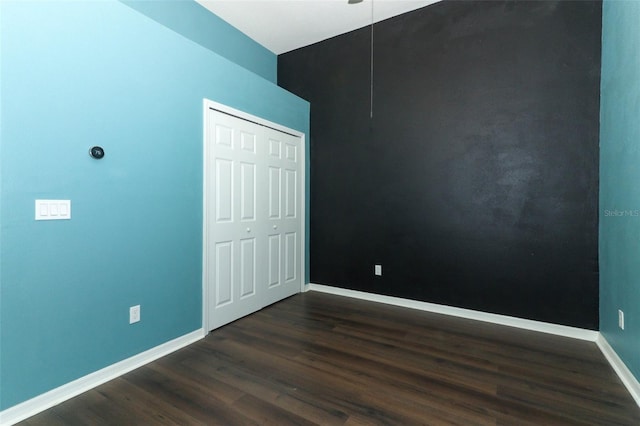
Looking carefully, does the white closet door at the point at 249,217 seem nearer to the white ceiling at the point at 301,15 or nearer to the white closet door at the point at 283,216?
Result: the white closet door at the point at 283,216

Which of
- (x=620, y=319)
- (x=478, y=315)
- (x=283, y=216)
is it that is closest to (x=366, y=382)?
(x=478, y=315)

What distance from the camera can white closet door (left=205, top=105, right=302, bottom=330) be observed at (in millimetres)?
2695

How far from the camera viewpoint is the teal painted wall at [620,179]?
181cm

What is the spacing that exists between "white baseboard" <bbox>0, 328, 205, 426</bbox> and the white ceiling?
3442 mm

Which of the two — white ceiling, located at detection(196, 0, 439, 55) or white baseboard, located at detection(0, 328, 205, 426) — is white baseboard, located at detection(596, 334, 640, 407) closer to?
white baseboard, located at detection(0, 328, 205, 426)

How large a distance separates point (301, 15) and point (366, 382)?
12.3ft

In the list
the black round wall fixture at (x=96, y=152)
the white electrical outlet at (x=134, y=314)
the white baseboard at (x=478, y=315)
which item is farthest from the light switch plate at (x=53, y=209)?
the white baseboard at (x=478, y=315)

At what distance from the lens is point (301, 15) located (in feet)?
11.0

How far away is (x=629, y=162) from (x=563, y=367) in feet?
4.85

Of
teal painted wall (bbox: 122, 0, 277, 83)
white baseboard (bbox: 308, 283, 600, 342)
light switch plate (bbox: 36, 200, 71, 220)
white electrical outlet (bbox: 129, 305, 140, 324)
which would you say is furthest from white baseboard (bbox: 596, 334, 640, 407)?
teal painted wall (bbox: 122, 0, 277, 83)

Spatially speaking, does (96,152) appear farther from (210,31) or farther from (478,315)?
(478,315)

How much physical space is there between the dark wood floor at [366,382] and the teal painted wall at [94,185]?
356 millimetres

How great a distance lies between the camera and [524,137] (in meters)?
2.74

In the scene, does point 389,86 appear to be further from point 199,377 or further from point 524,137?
point 199,377
